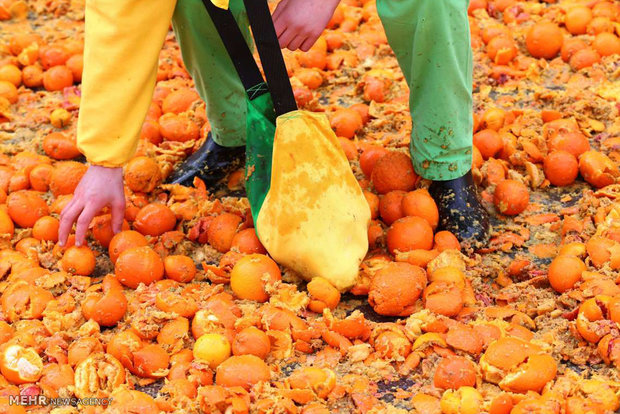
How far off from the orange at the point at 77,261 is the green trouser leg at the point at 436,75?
123 cm


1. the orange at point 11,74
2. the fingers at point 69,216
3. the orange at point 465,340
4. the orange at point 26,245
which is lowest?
the orange at point 465,340

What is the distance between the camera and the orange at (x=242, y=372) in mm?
1927

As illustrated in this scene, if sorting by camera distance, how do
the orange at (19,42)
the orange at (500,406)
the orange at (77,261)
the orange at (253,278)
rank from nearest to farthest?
the orange at (500,406)
the orange at (253,278)
the orange at (77,261)
the orange at (19,42)

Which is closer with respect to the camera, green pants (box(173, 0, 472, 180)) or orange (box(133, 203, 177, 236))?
green pants (box(173, 0, 472, 180))

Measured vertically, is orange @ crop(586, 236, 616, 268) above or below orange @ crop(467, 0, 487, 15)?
below

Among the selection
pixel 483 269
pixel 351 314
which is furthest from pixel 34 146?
pixel 483 269

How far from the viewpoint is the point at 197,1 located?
2.53m

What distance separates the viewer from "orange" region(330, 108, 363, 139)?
10.2ft

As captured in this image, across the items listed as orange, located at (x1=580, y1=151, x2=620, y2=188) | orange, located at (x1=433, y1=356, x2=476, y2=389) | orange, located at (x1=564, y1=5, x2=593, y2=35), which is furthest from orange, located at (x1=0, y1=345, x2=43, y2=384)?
orange, located at (x1=564, y1=5, x2=593, y2=35)

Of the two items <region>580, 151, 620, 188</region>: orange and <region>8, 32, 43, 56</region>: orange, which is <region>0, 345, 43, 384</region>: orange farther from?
<region>8, 32, 43, 56</region>: orange

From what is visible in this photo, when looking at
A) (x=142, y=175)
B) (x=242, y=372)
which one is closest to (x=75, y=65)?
(x=142, y=175)

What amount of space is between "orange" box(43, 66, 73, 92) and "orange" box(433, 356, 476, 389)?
2.63 meters

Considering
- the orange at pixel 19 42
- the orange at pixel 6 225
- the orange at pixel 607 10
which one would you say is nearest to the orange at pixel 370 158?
the orange at pixel 6 225

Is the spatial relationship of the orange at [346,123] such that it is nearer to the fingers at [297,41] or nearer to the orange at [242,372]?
the fingers at [297,41]
